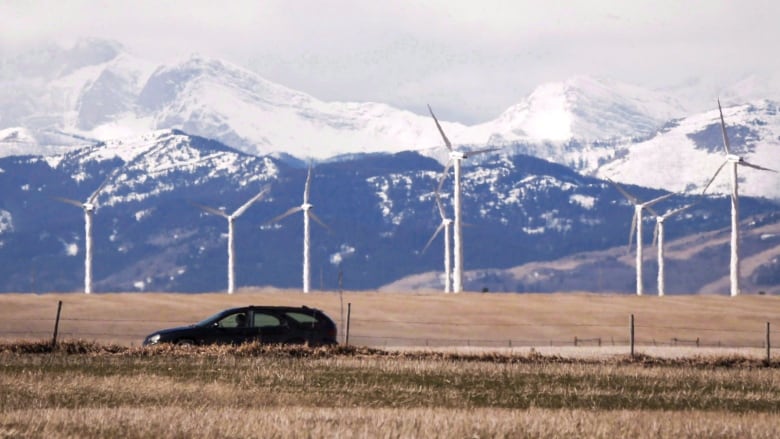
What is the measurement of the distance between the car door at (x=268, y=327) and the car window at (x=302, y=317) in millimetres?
449

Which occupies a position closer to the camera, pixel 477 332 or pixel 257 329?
pixel 257 329

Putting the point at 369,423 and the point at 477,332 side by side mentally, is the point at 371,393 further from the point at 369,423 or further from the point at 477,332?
the point at 477,332

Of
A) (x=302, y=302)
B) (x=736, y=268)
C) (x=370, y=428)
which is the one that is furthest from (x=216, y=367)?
(x=736, y=268)

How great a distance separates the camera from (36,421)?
34219 millimetres

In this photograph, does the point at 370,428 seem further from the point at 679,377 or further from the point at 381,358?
the point at 381,358

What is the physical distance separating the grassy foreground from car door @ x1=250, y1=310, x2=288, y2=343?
2.37m

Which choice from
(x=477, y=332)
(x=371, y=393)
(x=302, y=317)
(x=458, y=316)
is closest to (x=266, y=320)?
(x=302, y=317)

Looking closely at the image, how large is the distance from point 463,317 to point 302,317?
57.2m

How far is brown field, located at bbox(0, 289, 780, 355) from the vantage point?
324ft

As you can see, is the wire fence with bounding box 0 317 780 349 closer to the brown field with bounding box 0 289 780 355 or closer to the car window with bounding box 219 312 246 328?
the brown field with bounding box 0 289 780 355

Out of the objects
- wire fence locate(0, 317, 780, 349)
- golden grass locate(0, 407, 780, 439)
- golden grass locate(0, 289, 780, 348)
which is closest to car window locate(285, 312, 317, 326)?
golden grass locate(0, 407, 780, 439)

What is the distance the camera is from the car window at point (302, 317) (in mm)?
61562

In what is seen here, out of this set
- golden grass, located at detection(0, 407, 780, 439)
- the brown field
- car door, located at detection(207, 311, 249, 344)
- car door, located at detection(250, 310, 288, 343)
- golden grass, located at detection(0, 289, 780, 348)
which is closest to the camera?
golden grass, located at detection(0, 407, 780, 439)

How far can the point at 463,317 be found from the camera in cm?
11825
